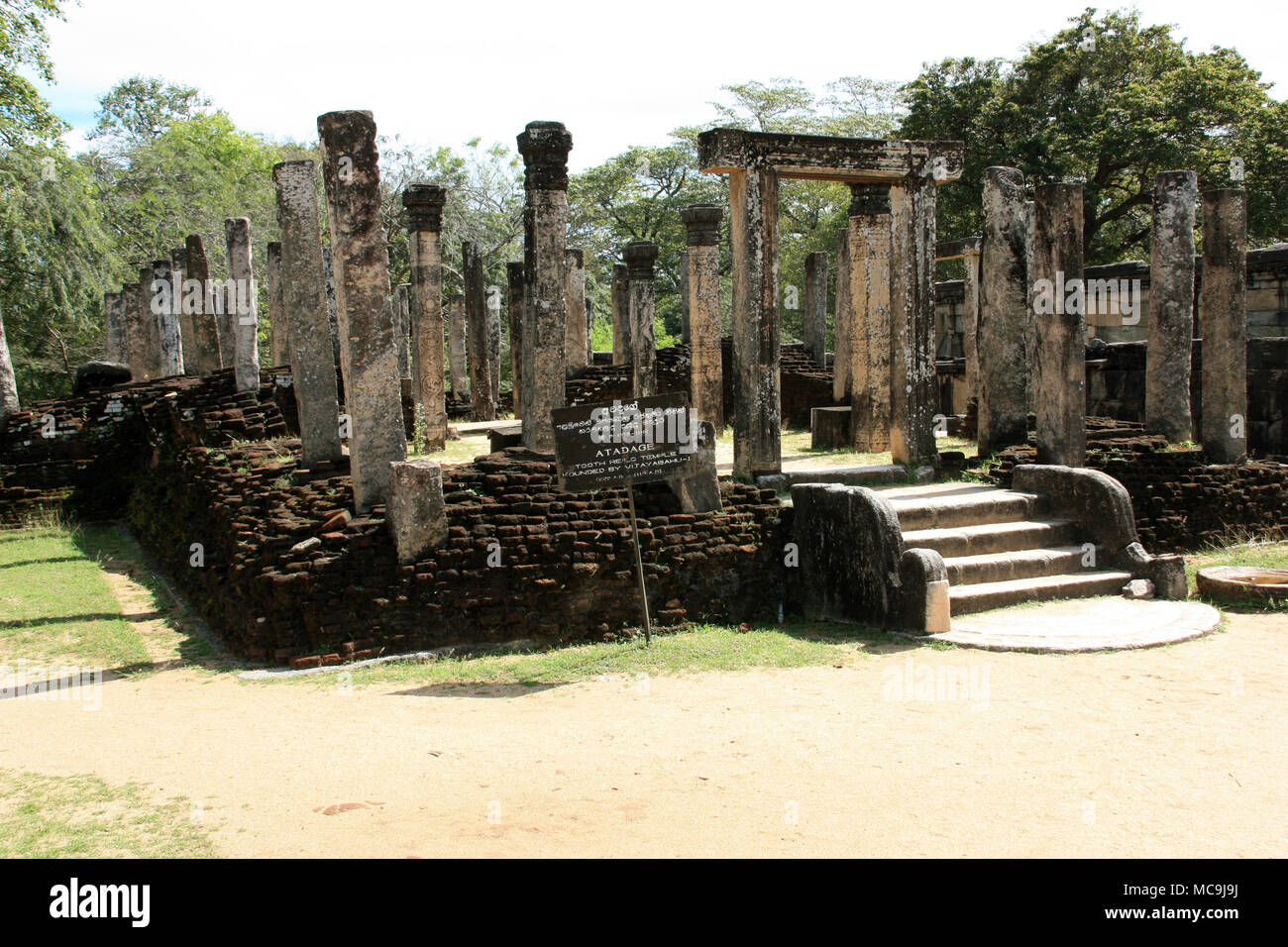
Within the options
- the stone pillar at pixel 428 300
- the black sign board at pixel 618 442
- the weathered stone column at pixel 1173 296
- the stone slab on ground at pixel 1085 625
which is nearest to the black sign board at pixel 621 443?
the black sign board at pixel 618 442

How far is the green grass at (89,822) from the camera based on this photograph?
193 inches

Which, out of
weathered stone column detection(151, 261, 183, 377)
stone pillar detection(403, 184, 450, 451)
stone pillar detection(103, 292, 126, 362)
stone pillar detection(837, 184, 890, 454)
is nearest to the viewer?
stone pillar detection(837, 184, 890, 454)

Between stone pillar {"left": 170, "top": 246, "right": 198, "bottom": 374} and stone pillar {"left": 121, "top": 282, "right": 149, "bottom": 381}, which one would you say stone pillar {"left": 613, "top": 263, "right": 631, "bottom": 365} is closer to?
stone pillar {"left": 170, "top": 246, "right": 198, "bottom": 374}

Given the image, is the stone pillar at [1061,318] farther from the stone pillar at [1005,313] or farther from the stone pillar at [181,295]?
the stone pillar at [181,295]

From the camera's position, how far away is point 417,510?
8.84 m

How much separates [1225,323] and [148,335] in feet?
59.8

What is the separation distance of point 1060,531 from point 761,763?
538 cm

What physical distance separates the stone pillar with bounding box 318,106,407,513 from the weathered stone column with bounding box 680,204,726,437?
221 inches

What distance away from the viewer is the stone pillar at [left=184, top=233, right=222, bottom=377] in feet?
56.3

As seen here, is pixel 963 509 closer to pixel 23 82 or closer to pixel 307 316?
pixel 307 316

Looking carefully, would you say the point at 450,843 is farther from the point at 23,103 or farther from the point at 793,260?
the point at 793,260

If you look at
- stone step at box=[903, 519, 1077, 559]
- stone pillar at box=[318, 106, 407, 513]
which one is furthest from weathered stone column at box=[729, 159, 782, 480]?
stone pillar at box=[318, 106, 407, 513]

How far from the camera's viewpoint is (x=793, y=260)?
3434 centimetres

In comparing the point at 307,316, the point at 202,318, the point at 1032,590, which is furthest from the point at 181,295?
the point at 1032,590
